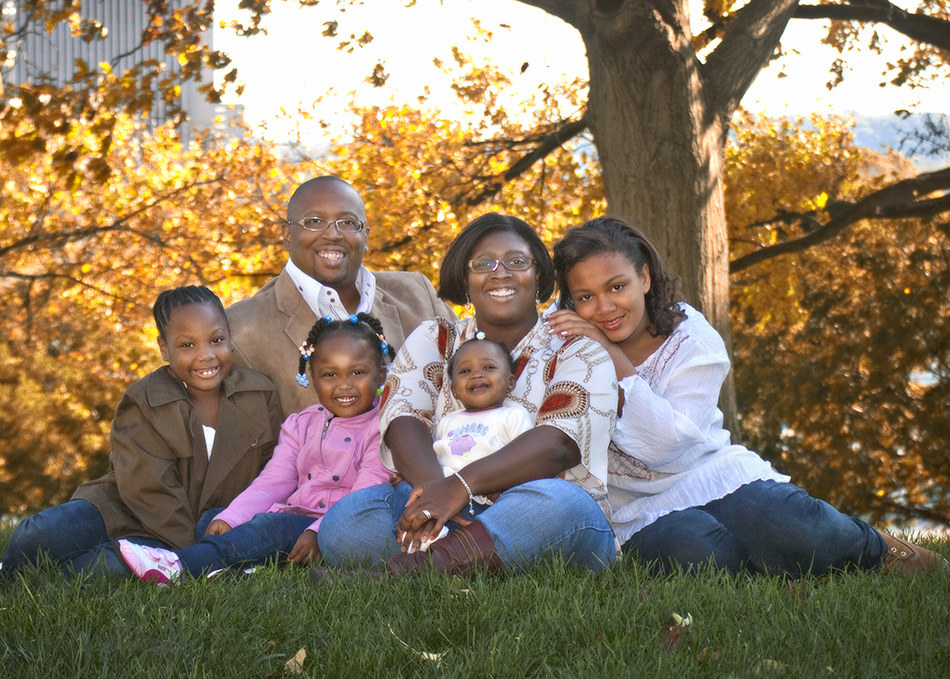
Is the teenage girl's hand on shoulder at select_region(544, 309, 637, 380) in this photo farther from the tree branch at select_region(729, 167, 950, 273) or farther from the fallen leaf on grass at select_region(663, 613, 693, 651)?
the tree branch at select_region(729, 167, 950, 273)

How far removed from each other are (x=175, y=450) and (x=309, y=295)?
1138 millimetres

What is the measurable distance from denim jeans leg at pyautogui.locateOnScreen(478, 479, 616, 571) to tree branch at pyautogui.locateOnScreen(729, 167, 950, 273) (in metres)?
9.14

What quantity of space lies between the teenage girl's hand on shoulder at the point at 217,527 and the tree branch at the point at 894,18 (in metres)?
7.89

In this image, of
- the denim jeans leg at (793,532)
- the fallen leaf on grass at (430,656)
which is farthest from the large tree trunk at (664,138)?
the fallen leaf on grass at (430,656)

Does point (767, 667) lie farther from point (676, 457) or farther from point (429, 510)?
point (676, 457)

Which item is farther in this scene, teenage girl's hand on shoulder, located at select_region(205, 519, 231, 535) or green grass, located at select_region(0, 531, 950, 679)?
teenage girl's hand on shoulder, located at select_region(205, 519, 231, 535)

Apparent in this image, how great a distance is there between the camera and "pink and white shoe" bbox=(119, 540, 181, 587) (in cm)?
400

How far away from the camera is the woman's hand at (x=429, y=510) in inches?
147

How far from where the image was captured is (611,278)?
4309 millimetres

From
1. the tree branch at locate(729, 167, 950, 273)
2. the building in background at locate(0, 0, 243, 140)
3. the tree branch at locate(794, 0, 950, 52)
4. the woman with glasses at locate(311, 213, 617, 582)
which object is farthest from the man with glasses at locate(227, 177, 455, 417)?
the tree branch at locate(729, 167, 950, 273)

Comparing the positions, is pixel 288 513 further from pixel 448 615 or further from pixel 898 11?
pixel 898 11

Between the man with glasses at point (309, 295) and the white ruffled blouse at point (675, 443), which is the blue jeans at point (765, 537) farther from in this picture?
the man with glasses at point (309, 295)

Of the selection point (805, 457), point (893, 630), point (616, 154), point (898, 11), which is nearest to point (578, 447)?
point (893, 630)

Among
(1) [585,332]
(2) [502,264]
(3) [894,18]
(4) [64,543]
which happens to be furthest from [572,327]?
(3) [894,18]
